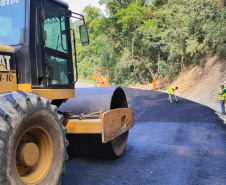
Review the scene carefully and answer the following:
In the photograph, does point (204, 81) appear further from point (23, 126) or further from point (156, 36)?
point (23, 126)

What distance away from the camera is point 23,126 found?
9.01ft

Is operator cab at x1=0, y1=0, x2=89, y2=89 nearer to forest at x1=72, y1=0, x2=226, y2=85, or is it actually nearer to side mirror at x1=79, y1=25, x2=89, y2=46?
side mirror at x1=79, y1=25, x2=89, y2=46

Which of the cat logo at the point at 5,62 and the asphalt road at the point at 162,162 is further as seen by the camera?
the asphalt road at the point at 162,162

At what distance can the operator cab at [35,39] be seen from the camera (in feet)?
11.2

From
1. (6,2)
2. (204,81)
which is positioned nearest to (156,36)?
(204,81)

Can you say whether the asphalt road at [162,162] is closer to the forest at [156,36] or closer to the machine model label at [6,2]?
the machine model label at [6,2]

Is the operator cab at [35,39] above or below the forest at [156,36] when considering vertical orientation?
below

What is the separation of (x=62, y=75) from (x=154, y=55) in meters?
33.1

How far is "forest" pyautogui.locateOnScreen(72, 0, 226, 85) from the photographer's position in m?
21.9

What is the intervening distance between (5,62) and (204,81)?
20818mm

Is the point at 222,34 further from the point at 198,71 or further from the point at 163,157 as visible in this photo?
the point at 163,157

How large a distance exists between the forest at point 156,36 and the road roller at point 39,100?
16.8 meters

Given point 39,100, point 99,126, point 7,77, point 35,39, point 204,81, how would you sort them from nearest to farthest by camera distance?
point 39,100 < point 7,77 < point 35,39 < point 99,126 < point 204,81

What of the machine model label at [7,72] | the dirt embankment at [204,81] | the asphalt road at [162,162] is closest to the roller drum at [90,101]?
the asphalt road at [162,162]
